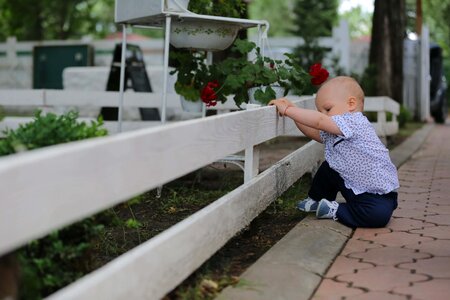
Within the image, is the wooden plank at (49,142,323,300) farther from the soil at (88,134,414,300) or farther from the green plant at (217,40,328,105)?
the green plant at (217,40,328,105)

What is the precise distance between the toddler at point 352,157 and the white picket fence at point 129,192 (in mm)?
538

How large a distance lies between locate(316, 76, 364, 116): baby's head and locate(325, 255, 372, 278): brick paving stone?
1.03 meters

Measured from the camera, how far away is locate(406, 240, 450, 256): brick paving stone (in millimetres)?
3652

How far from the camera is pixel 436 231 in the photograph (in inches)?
163

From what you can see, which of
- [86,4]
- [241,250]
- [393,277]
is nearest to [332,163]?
[241,250]

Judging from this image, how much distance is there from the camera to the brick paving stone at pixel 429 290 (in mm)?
2898

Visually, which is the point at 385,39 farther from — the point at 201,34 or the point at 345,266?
the point at 345,266

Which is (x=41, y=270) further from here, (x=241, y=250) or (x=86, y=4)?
(x=86, y=4)

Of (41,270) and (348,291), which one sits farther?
(348,291)

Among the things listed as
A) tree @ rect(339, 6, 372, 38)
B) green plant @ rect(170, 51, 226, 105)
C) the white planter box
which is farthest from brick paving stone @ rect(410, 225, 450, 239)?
tree @ rect(339, 6, 372, 38)

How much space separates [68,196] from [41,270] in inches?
29.7

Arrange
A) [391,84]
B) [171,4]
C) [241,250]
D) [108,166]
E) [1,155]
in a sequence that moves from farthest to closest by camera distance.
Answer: [391,84] < [171,4] < [241,250] < [1,155] < [108,166]

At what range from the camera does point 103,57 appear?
66.1 feet

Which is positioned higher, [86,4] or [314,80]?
[86,4]
